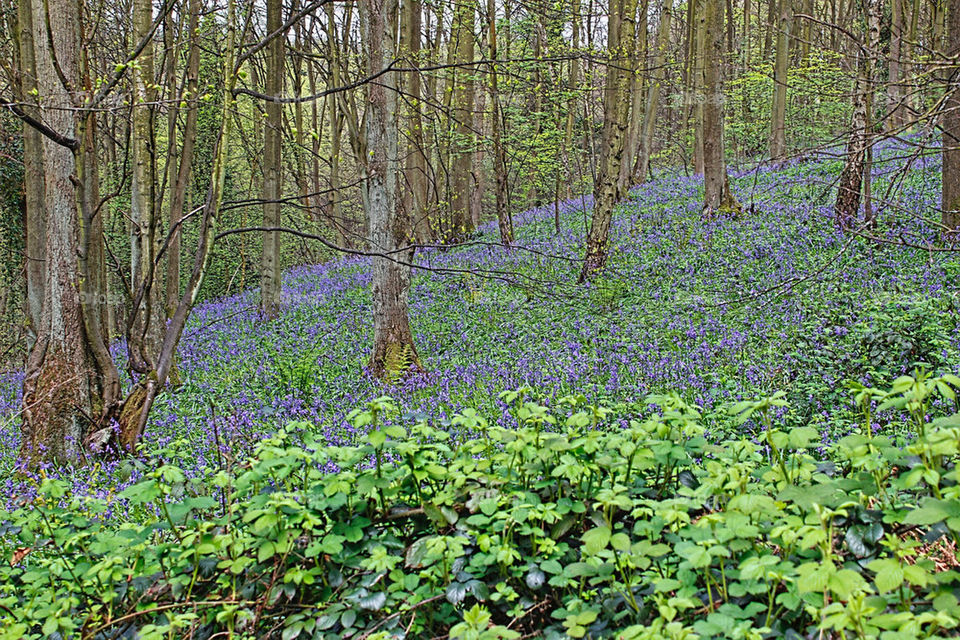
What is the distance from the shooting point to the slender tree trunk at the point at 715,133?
12258 millimetres

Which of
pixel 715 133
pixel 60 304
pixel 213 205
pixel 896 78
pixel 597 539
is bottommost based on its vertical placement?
pixel 597 539

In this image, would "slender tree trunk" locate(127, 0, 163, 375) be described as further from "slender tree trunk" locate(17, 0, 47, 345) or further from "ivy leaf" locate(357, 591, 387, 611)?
"ivy leaf" locate(357, 591, 387, 611)

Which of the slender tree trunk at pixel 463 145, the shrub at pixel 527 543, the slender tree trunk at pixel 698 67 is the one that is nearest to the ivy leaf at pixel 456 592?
the shrub at pixel 527 543

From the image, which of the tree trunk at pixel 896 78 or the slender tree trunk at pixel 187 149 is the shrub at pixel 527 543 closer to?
the tree trunk at pixel 896 78

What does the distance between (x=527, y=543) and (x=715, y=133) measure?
37.6ft

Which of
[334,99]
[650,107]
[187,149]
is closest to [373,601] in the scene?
[187,149]

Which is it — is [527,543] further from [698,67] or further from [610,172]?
[698,67]

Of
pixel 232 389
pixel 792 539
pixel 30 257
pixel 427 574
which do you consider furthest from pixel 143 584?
pixel 30 257

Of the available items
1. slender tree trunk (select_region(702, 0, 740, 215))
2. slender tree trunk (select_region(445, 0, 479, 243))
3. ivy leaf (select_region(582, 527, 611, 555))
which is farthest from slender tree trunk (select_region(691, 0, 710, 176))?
ivy leaf (select_region(582, 527, 611, 555))

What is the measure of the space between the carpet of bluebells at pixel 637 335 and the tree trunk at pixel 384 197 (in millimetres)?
413

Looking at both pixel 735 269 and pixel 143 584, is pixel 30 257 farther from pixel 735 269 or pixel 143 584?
pixel 735 269

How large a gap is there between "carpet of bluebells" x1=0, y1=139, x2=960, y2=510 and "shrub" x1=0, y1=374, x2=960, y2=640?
0.46 m

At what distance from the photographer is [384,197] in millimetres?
7512

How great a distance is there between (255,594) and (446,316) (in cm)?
791
